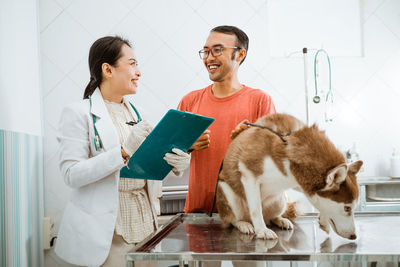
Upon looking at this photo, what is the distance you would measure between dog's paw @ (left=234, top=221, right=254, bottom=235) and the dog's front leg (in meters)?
0.04

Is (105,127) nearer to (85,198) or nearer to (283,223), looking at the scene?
(85,198)

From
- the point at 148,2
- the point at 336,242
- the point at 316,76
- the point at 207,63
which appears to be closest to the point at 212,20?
the point at 148,2

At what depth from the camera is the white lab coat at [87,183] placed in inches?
45.3

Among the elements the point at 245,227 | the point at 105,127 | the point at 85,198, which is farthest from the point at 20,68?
the point at 245,227

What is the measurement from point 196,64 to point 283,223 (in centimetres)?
181

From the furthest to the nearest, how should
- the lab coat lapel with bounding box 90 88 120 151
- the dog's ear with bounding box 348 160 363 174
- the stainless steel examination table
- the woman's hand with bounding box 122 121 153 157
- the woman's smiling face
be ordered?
1. the woman's smiling face
2. the lab coat lapel with bounding box 90 88 120 151
3. the woman's hand with bounding box 122 121 153 157
4. the dog's ear with bounding box 348 160 363 174
5. the stainless steel examination table

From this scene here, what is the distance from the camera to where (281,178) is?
3.00 ft

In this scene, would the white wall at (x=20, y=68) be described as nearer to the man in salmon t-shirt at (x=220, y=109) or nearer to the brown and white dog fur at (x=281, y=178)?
the man in salmon t-shirt at (x=220, y=109)

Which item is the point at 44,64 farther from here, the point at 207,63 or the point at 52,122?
the point at 207,63

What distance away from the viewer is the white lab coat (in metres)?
1.15

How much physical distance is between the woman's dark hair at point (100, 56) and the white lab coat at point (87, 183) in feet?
0.58

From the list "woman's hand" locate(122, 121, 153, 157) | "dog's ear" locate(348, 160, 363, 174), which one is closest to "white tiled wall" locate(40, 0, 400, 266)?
"woman's hand" locate(122, 121, 153, 157)

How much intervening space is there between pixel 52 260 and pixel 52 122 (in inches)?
41.0

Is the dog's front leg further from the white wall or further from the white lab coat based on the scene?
the white wall
